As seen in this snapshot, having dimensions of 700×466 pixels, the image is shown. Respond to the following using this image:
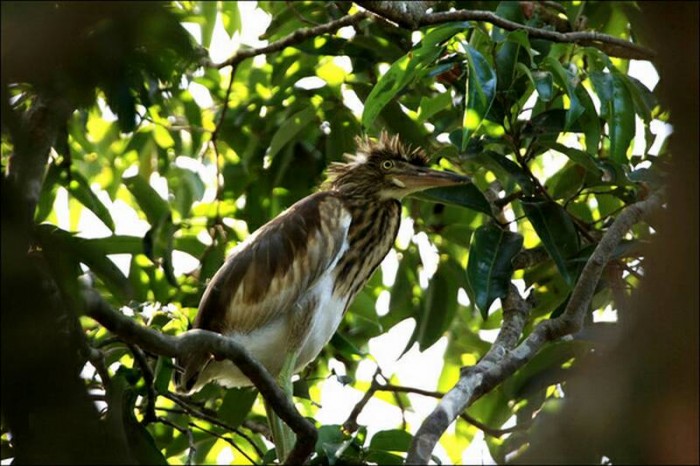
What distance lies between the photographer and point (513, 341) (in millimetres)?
4285

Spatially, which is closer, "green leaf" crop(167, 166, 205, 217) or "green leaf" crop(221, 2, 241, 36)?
"green leaf" crop(167, 166, 205, 217)

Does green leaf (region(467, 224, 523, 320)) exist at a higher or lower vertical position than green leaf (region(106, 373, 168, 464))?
higher

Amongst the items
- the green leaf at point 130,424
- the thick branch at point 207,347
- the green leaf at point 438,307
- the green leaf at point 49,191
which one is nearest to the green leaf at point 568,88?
the green leaf at point 438,307

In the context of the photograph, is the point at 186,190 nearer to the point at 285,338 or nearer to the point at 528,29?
the point at 285,338

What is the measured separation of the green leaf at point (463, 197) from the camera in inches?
182

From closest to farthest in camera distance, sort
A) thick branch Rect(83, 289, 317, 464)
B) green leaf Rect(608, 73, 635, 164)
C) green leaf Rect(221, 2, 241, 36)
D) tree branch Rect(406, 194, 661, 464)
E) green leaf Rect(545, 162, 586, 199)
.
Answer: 1. thick branch Rect(83, 289, 317, 464)
2. tree branch Rect(406, 194, 661, 464)
3. green leaf Rect(608, 73, 635, 164)
4. green leaf Rect(545, 162, 586, 199)
5. green leaf Rect(221, 2, 241, 36)

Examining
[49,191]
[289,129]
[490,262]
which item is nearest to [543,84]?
[490,262]

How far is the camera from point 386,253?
5312 mm

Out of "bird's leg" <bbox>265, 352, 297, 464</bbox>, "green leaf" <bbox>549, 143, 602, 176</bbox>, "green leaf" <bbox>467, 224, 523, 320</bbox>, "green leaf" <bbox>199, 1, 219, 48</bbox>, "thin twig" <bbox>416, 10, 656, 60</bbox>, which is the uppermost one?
"green leaf" <bbox>199, 1, 219, 48</bbox>

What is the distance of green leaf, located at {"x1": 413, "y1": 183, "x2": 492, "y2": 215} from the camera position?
4.62 meters

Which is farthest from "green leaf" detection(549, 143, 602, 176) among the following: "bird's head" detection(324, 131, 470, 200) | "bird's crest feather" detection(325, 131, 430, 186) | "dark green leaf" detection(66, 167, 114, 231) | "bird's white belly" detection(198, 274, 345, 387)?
"dark green leaf" detection(66, 167, 114, 231)

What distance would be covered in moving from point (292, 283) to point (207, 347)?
1840 millimetres

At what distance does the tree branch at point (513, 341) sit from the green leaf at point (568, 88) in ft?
1.29

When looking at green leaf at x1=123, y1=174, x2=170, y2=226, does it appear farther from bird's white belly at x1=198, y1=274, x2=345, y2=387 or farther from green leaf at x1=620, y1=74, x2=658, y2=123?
green leaf at x1=620, y1=74, x2=658, y2=123
